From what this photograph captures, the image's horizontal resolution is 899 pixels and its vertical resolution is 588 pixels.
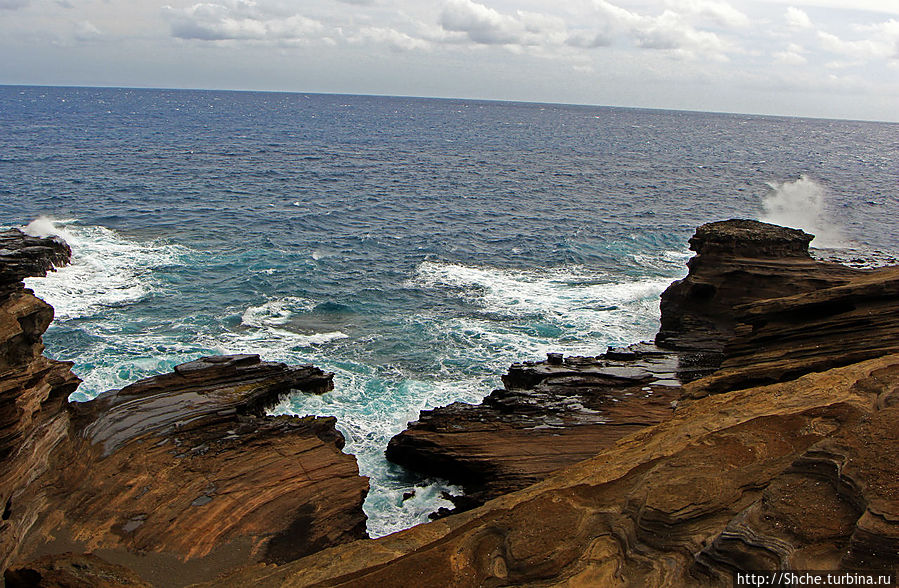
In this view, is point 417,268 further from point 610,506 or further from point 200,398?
point 610,506

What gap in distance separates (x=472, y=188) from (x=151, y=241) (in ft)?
156

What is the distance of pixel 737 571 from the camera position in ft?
41.2

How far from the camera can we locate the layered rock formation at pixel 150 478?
1909 cm

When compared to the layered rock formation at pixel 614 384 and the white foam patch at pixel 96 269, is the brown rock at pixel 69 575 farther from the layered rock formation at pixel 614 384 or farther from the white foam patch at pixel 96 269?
the white foam patch at pixel 96 269

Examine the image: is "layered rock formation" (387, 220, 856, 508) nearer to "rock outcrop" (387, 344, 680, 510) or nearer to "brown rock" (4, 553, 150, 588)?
"rock outcrop" (387, 344, 680, 510)

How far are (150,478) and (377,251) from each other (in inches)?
1546

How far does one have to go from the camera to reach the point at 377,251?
5978cm

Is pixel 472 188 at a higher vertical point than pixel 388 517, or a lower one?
higher

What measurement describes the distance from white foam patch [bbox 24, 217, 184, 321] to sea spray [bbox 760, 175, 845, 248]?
60158mm

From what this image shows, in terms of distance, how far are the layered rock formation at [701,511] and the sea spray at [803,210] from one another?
180 feet

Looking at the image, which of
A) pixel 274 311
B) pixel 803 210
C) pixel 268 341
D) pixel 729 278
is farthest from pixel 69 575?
pixel 803 210

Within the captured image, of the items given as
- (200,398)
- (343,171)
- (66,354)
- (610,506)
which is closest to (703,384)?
(610,506)

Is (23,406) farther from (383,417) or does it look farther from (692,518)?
(692,518)

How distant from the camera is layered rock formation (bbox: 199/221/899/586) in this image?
12750mm
